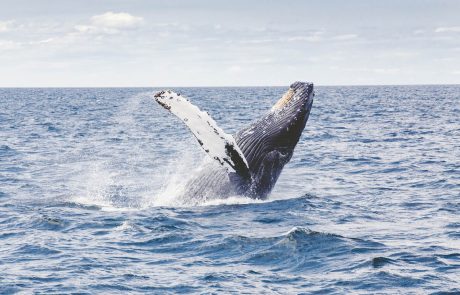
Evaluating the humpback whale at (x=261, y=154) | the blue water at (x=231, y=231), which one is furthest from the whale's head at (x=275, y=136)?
the blue water at (x=231, y=231)

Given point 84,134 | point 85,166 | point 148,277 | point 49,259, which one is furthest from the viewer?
point 84,134

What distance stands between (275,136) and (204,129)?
2.08 m

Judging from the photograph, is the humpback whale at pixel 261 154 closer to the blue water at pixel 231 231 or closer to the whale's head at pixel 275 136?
the whale's head at pixel 275 136

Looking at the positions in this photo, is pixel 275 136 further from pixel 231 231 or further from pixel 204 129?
pixel 204 129

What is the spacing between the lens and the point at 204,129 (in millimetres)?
10516

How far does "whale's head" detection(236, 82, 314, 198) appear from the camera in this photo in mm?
12102

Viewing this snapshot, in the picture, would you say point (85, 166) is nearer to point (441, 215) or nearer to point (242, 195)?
point (242, 195)

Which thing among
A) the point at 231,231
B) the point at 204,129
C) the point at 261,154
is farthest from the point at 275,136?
the point at 204,129

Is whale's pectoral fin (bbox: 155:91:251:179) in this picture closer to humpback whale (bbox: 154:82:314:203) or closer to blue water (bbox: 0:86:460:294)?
humpback whale (bbox: 154:82:314:203)

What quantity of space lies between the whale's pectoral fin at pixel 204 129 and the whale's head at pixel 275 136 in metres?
0.93

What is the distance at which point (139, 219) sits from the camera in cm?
1255

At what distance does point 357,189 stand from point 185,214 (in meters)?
5.50

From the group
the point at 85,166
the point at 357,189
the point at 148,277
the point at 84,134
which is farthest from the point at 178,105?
the point at 84,134

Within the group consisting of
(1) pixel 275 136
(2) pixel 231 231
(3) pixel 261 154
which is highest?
(1) pixel 275 136
